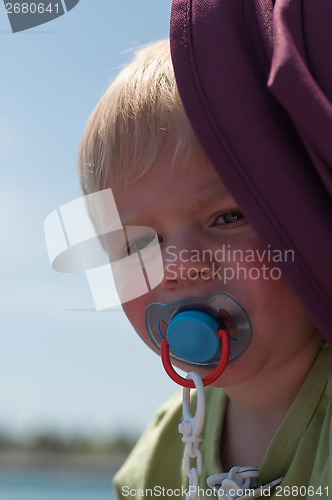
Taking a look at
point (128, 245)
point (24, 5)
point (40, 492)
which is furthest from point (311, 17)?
Result: point (40, 492)

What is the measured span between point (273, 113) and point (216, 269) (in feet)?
0.70

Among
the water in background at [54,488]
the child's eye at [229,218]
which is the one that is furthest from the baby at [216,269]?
the water in background at [54,488]

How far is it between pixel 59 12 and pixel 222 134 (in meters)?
0.50

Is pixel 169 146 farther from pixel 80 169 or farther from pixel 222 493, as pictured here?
pixel 222 493

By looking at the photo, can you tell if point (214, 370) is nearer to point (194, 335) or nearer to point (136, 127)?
point (194, 335)

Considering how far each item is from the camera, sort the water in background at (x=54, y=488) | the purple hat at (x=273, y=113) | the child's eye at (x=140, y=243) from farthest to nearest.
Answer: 1. the water in background at (x=54, y=488)
2. the child's eye at (x=140, y=243)
3. the purple hat at (x=273, y=113)

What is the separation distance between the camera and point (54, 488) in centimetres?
205

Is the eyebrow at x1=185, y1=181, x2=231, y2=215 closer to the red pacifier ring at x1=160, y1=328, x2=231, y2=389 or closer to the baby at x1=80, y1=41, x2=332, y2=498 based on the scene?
the baby at x1=80, y1=41, x2=332, y2=498

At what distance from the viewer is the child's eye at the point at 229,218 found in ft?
2.79

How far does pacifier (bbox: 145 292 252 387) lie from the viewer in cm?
84

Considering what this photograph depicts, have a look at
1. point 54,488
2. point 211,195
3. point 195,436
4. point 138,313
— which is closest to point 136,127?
point 211,195

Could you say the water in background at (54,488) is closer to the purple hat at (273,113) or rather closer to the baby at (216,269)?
the baby at (216,269)

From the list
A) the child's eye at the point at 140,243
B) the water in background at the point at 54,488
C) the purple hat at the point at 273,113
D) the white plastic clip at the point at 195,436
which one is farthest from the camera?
the water in background at the point at 54,488

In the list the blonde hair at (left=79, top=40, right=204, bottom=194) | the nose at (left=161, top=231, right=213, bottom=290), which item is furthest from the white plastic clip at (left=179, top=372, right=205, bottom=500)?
the blonde hair at (left=79, top=40, right=204, bottom=194)
